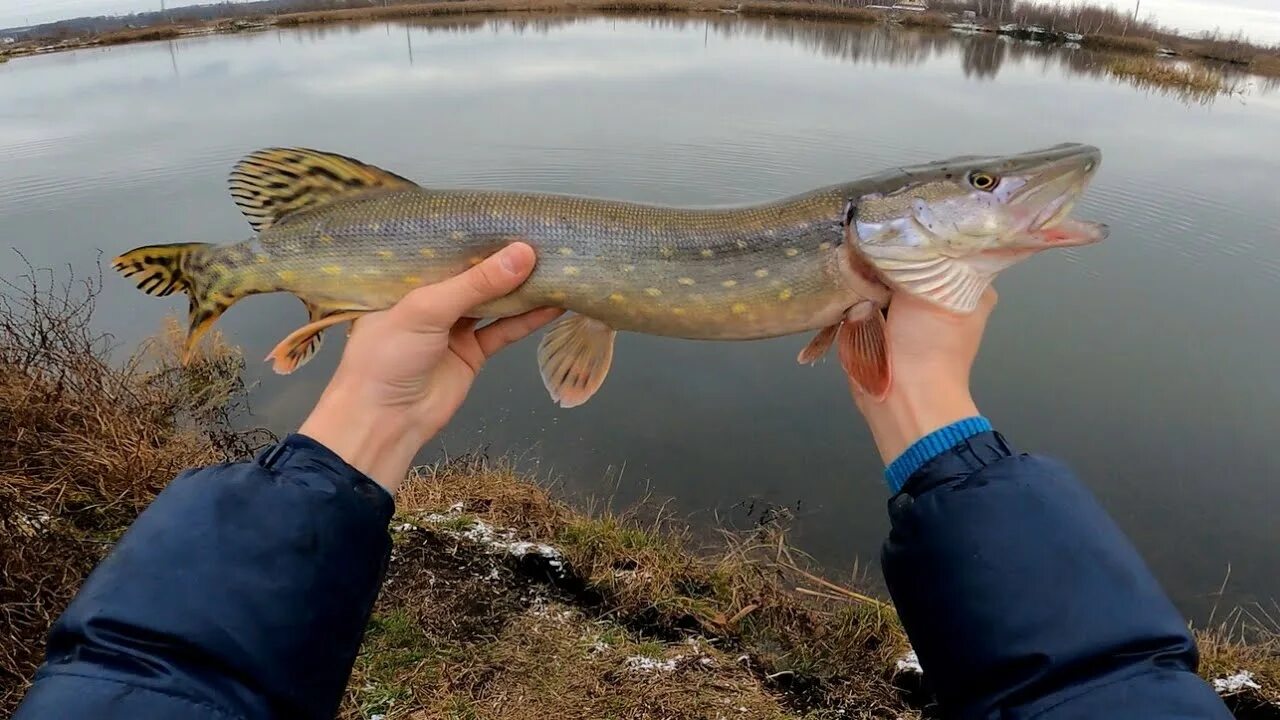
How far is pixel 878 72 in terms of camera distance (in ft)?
65.6

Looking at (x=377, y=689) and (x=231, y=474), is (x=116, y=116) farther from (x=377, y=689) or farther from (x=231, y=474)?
(x=231, y=474)

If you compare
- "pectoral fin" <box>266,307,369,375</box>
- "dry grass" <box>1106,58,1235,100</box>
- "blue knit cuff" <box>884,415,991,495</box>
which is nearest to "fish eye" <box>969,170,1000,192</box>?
"blue knit cuff" <box>884,415,991,495</box>

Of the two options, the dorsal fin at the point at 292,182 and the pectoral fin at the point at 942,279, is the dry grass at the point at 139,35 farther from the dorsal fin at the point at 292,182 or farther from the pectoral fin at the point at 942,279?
the pectoral fin at the point at 942,279

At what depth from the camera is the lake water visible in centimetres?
567

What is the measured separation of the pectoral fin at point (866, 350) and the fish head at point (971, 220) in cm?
15

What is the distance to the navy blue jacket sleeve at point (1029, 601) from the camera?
1062mm

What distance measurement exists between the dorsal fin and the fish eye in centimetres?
188

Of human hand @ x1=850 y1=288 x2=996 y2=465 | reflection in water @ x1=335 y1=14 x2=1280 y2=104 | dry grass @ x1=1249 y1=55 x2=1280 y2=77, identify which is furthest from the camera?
dry grass @ x1=1249 y1=55 x2=1280 y2=77

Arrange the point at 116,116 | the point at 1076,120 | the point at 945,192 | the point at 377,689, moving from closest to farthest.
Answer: the point at 945,192 < the point at 377,689 < the point at 1076,120 < the point at 116,116

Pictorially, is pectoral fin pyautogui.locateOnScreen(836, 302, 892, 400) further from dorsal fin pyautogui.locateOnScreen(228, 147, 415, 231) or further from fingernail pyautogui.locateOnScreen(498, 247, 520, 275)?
dorsal fin pyautogui.locateOnScreen(228, 147, 415, 231)

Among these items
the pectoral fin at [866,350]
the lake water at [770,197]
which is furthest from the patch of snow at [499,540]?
the pectoral fin at [866,350]

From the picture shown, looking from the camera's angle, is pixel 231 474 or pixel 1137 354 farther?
pixel 1137 354

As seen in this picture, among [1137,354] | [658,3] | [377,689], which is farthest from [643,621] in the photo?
[658,3]

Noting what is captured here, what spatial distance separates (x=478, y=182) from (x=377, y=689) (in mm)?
7954
